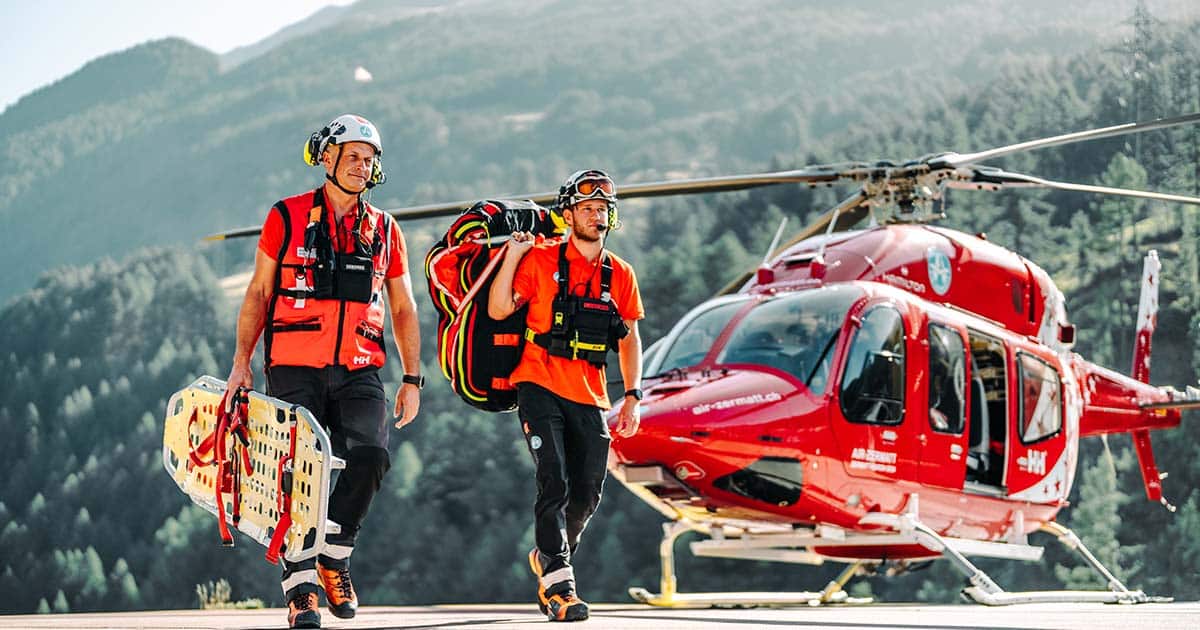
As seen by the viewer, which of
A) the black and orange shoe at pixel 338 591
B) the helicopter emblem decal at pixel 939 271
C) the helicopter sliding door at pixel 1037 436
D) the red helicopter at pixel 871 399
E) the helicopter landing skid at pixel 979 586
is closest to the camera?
the black and orange shoe at pixel 338 591

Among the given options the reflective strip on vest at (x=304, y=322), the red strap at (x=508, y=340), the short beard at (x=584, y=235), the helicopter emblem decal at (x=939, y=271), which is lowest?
the helicopter emblem decal at (x=939, y=271)

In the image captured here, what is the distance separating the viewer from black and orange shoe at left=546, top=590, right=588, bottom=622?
20.8 feet

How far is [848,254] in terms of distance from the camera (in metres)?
12.0

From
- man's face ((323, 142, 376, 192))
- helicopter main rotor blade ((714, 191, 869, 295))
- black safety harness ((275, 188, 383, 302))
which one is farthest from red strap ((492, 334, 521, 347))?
helicopter main rotor blade ((714, 191, 869, 295))

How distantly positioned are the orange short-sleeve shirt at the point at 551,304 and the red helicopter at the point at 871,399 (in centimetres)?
291

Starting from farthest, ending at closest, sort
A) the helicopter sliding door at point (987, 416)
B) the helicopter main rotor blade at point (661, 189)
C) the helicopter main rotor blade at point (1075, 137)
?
the helicopter sliding door at point (987, 416) → the helicopter main rotor blade at point (1075, 137) → the helicopter main rotor blade at point (661, 189)

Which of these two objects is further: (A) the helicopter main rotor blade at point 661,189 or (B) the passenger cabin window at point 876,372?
(B) the passenger cabin window at point 876,372

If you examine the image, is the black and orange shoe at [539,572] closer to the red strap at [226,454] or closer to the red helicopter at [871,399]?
the red strap at [226,454]

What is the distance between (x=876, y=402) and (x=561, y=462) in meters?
4.80

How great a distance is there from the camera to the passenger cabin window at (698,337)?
1117 centimetres

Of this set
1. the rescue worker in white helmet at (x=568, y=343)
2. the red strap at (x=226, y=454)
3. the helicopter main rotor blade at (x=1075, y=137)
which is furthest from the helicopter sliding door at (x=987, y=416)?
the red strap at (x=226, y=454)

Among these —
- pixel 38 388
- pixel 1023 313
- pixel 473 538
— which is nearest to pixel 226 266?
pixel 38 388

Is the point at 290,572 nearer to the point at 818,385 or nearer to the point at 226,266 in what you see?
the point at 818,385

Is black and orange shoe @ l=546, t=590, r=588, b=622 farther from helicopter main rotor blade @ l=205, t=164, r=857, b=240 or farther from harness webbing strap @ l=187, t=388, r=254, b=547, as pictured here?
helicopter main rotor blade @ l=205, t=164, r=857, b=240
